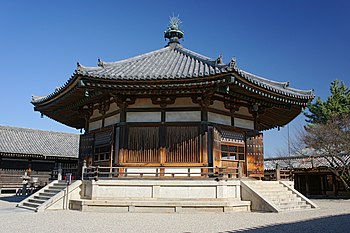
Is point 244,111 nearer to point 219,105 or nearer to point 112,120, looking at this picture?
point 219,105

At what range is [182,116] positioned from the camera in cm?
1498

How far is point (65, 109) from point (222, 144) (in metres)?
8.92

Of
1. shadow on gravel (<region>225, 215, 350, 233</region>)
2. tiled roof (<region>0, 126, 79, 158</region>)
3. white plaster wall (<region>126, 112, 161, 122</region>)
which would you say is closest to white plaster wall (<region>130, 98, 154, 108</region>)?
white plaster wall (<region>126, 112, 161, 122</region>)

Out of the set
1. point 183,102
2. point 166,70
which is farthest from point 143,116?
point 166,70

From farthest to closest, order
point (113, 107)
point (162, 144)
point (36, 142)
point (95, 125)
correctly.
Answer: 1. point (36, 142)
2. point (95, 125)
3. point (113, 107)
4. point (162, 144)

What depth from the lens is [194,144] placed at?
14.5 m

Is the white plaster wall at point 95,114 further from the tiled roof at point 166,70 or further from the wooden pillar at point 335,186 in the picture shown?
the wooden pillar at point 335,186

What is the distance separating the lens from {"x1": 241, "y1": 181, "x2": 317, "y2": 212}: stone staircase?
1295cm

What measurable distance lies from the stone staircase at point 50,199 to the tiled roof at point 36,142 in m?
15.6

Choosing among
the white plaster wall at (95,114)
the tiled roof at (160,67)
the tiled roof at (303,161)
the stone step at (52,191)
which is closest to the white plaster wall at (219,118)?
the tiled roof at (160,67)

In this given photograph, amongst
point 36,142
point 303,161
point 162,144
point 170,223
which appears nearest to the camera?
point 170,223

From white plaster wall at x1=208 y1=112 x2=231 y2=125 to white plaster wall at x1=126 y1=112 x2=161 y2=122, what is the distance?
7.89 ft

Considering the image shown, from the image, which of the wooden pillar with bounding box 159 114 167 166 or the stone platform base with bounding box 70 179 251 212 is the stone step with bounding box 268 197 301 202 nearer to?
the stone platform base with bounding box 70 179 251 212

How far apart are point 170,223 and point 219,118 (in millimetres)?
6839
